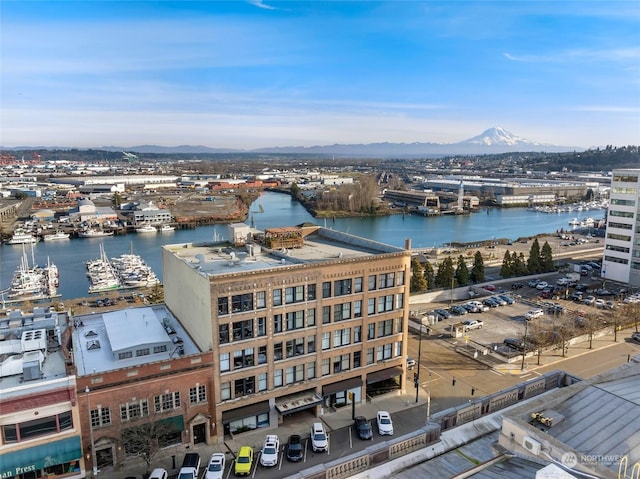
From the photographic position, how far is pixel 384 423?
25.9 meters

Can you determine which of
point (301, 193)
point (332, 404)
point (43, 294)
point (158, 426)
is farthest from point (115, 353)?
point (301, 193)

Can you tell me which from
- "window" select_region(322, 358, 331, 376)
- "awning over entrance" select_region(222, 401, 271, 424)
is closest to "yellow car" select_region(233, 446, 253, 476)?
"awning over entrance" select_region(222, 401, 271, 424)

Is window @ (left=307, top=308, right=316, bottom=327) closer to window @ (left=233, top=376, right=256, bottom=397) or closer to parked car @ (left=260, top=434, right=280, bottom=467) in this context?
window @ (left=233, top=376, right=256, bottom=397)

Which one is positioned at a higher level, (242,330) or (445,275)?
(242,330)

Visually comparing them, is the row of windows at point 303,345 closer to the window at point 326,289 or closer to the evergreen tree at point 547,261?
the window at point 326,289

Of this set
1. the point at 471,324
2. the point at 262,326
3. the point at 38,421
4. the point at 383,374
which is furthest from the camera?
the point at 471,324

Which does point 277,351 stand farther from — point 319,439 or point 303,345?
point 319,439

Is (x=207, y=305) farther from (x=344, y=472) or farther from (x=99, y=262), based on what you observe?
(x=99, y=262)

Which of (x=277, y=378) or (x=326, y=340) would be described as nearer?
(x=277, y=378)

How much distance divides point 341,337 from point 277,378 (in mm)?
4446

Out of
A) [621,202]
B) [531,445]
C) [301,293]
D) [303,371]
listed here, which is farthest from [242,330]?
[621,202]

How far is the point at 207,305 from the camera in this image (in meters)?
23.9

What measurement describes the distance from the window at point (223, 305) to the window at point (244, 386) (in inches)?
154

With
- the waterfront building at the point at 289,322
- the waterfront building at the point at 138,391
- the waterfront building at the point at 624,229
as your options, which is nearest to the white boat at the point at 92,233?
the waterfront building at the point at 289,322
